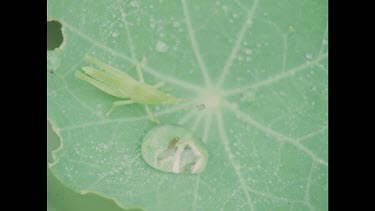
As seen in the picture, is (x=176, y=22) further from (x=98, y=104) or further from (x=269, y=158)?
(x=269, y=158)

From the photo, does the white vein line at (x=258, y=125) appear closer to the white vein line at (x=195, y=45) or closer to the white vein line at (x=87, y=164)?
the white vein line at (x=195, y=45)

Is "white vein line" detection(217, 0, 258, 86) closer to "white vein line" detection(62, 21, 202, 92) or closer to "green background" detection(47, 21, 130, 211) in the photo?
"white vein line" detection(62, 21, 202, 92)

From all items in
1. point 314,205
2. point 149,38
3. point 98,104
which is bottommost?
point 314,205

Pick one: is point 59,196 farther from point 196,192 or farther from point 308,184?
point 308,184

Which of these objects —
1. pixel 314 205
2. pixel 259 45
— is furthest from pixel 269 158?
pixel 259 45

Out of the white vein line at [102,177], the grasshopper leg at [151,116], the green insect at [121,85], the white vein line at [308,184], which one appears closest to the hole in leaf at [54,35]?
the green insect at [121,85]

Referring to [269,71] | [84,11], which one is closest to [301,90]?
[269,71]

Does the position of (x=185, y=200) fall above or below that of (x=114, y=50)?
below

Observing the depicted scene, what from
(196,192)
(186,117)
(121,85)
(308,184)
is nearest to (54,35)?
(121,85)

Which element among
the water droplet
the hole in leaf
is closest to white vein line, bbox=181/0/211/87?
the water droplet
